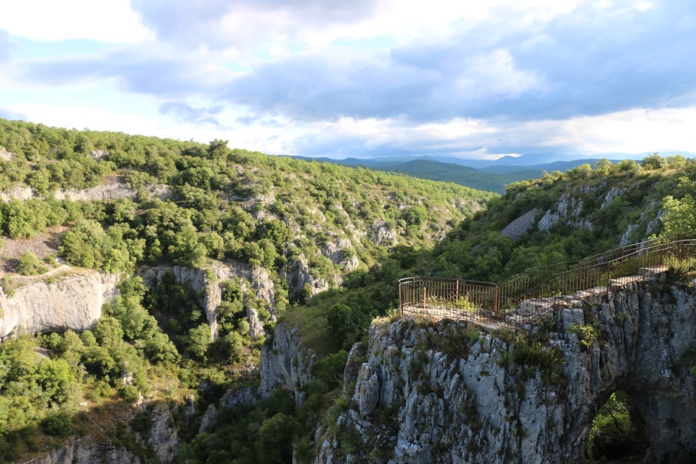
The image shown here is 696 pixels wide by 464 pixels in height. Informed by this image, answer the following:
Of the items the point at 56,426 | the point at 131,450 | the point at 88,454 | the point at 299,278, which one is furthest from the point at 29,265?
the point at 299,278

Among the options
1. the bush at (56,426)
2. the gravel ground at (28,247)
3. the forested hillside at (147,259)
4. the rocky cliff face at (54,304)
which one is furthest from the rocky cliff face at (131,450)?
the gravel ground at (28,247)

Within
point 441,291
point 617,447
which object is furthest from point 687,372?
point 441,291

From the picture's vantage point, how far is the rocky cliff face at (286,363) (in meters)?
27.6

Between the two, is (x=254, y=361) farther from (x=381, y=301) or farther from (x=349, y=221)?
(x=349, y=221)

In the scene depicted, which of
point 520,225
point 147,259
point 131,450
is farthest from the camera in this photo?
point 147,259

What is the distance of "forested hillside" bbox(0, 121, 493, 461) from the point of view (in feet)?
149

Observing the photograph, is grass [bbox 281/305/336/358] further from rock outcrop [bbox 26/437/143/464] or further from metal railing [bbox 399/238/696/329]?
rock outcrop [bbox 26/437/143/464]

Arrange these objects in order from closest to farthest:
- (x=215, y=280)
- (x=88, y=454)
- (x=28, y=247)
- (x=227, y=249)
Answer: (x=88, y=454), (x=28, y=247), (x=215, y=280), (x=227, y=249)

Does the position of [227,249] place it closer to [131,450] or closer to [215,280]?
[215,280]

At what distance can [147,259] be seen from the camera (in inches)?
2709

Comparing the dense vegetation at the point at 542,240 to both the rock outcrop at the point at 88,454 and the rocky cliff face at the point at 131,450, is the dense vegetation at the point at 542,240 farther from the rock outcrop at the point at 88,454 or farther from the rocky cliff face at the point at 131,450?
the rocky cliff face at the point at 131,450

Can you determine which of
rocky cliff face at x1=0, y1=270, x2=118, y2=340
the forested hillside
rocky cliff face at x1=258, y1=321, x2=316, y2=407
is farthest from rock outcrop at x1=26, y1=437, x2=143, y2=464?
rocky cliff face at x1=0, y1=270, x2=118, y2=340

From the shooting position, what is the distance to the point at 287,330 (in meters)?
34.3

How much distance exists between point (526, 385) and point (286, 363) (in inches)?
972
